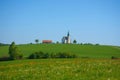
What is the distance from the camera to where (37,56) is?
76.1m

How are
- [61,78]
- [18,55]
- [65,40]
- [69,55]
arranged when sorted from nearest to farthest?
1. [61,78]
2. [69,55]
3. [18,55]
4. [65,40]

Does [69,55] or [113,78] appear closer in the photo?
[113,78]

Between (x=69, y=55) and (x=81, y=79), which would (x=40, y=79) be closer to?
(x=81, y=79)

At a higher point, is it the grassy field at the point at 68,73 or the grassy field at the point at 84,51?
the grassy field at the point at 84,51

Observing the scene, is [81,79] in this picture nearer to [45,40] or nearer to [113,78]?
[113,78]

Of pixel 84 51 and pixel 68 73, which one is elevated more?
pixel 84 51

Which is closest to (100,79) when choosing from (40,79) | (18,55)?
(40,79)

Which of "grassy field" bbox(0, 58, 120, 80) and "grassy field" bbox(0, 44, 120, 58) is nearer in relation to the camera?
"grassy field" bbox(0, 58, 120, 80)

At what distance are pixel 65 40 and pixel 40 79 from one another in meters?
174

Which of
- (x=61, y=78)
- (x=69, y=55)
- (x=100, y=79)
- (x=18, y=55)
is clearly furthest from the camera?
(x=18, y=55)

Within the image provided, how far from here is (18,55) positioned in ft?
264

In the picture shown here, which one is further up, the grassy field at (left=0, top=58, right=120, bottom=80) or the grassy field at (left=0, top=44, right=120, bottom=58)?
the grassy field at (left=0, top=44, right=120, bottom=58)

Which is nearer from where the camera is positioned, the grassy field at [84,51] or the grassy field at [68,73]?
the grassy field at [68,73]

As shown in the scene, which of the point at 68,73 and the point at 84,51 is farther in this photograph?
the point at 84,51
